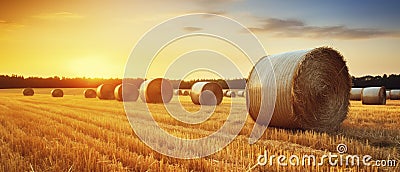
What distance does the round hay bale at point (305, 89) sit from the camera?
320 inches

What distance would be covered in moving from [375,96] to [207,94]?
8.24m

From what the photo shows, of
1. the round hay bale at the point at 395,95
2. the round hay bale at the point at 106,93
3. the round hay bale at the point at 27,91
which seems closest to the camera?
the round hay bale at the point at 106,93

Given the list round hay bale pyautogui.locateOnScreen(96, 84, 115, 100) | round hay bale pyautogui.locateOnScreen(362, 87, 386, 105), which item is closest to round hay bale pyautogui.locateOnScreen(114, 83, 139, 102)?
round hay bale pyautogui.locateOnScreen(96, 84, 115, 100)

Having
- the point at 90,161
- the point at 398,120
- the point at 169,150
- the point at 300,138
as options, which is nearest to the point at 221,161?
the point at 169,150

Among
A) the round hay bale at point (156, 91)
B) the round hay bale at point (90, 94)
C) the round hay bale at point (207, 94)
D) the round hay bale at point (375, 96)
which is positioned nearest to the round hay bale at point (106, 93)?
the round hay bale at point (90, 94)

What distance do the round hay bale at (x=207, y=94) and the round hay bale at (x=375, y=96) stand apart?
24.5ft

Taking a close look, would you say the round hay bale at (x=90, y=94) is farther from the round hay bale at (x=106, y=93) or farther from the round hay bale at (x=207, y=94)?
the round hay bale at (x=207, y=94)

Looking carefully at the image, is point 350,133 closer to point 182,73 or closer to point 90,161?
point 182,73

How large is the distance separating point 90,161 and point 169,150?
1287mm

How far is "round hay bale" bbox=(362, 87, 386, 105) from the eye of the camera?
63.4 feet

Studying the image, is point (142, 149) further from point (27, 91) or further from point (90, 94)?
point (27, 91)

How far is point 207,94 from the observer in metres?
18.0

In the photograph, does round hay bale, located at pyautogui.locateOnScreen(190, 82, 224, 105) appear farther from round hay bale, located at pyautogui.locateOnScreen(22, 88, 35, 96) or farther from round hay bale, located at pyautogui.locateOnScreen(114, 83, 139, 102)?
round hay bale, located at pyautogui.locateOnScreen(22, 88, 35, 96)

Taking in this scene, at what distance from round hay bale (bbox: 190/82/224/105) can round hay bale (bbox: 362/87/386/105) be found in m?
7.48
